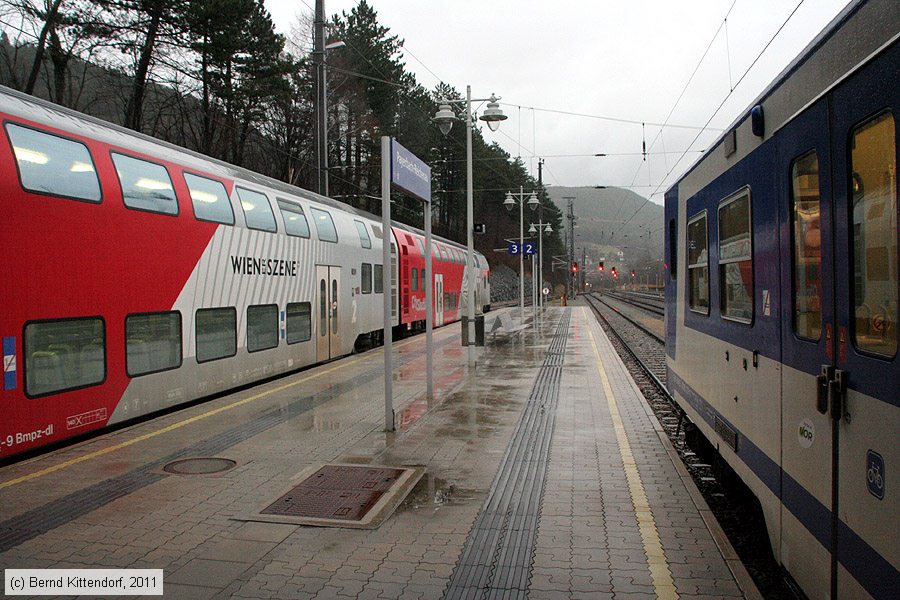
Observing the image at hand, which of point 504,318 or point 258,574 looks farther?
point 504,318

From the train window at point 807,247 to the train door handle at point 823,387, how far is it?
199 mm

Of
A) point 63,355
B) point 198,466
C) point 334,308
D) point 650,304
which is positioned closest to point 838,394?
point 198,466

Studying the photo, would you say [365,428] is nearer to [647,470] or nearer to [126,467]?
[126,467]

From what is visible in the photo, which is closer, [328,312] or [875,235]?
[875,235]

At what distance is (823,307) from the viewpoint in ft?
11.0

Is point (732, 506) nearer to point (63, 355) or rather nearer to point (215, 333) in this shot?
point (63, 355)

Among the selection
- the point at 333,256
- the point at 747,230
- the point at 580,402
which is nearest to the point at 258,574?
the point at 747,230

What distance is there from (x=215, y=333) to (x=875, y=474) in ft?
30.4

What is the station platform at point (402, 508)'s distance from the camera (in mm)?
4359

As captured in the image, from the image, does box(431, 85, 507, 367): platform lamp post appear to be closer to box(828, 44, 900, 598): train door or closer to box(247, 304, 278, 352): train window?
box(247, 304, 278, 352): train window

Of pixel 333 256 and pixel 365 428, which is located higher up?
pixel 333 256

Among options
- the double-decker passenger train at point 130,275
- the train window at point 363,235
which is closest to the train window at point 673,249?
the double-decker passenger train at point 130,275

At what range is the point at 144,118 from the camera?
1108 inches

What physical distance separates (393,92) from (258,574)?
35384 mm
